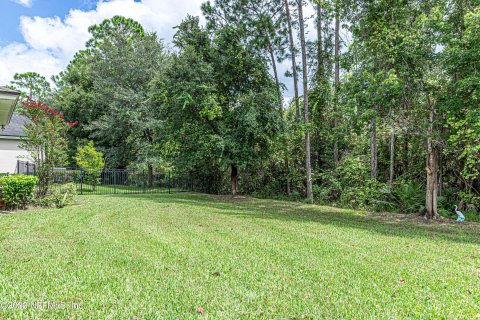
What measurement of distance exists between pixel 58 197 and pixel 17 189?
1.23 m

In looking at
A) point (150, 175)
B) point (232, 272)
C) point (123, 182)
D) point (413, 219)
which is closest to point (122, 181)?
point (123, 182)

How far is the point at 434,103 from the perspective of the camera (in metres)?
7.92

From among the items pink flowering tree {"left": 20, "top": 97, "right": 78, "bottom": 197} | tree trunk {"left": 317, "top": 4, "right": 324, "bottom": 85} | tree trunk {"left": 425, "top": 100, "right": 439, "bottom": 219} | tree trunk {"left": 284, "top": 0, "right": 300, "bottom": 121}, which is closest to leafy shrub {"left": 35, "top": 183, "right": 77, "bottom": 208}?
pink flowering tree {"left": 20, "top": 97, "right": 78, "bottom": 197}

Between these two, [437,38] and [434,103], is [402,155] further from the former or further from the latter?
[437,38]

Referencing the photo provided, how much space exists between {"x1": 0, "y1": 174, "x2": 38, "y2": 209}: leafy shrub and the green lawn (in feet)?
7.59

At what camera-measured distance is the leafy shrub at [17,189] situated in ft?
25.8

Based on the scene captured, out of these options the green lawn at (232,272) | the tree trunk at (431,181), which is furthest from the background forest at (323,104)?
the green lawn at (232,272)

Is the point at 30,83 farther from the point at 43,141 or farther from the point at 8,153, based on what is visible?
the point at 43,141

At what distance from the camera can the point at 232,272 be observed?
11.6 ft

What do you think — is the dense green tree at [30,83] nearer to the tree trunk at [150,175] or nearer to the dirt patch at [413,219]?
the tree trunk at [150,175]

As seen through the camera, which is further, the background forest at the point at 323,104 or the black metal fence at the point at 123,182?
the black metal fence at the point at 123,182

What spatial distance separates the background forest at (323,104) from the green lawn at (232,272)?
3569 mm

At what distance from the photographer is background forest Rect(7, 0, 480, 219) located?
24.9ft

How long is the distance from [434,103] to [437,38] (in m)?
1.75
